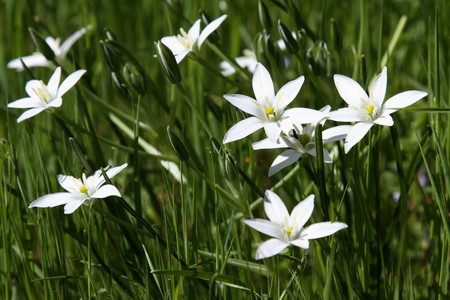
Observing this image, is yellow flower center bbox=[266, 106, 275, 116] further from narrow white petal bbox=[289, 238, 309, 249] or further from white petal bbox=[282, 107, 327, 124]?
narrow white petal bbox=[289, 238, 309, 249]

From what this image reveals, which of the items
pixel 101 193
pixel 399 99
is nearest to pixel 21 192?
pixel 101 193

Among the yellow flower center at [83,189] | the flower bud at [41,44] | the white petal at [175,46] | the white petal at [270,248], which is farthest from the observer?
the flower bud at [41,44]

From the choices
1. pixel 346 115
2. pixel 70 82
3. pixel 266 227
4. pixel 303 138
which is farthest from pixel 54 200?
pixel 346 115

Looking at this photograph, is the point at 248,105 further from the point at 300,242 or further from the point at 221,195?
the point at 300,242

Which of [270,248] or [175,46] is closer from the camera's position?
[270,248]

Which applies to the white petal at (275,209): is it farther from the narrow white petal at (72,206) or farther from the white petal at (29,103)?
the white petal at (29,103)

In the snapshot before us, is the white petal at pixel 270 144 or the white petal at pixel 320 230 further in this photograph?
the white petal at pixel 270 144

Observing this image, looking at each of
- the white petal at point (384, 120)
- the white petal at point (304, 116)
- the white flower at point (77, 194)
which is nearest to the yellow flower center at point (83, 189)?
the white flower at point (77, 194)
